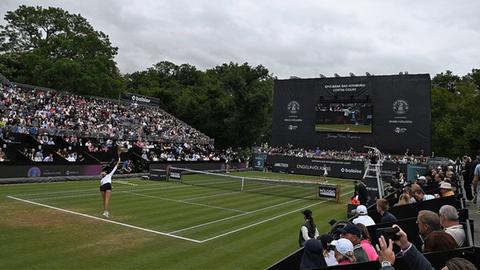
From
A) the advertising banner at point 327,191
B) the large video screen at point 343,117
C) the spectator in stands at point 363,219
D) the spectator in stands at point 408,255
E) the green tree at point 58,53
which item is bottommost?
the advertising banner at point 327,191

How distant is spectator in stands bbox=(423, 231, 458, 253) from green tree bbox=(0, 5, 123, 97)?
51.9 metres

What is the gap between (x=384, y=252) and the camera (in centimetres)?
418

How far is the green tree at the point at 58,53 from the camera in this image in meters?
51.6

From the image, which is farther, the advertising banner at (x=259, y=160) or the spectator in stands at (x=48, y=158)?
the advertising banner at (x=259, y=160)

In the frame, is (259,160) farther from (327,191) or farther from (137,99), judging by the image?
(327,191)

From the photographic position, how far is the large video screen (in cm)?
4822

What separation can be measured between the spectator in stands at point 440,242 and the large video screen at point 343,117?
4495cm

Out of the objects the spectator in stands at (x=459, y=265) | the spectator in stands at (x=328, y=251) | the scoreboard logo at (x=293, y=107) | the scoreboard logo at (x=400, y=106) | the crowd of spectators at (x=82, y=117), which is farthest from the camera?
the scoreboard logo at (x=293, y=107)

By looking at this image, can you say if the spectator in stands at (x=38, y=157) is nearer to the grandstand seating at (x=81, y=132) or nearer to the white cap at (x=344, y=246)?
the grandstand seating at (x=81, y=132)

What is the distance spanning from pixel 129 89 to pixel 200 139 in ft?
118

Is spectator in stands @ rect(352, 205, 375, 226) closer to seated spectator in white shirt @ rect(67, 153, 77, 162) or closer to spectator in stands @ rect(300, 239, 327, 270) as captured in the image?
spectator in stands @ rect(300, 239, 327, 270)

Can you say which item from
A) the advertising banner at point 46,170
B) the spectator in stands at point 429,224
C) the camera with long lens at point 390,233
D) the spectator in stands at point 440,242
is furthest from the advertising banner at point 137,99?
the camera with long lens at point 390,233

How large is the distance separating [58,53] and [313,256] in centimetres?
6397

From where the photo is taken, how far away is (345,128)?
4906 cm
